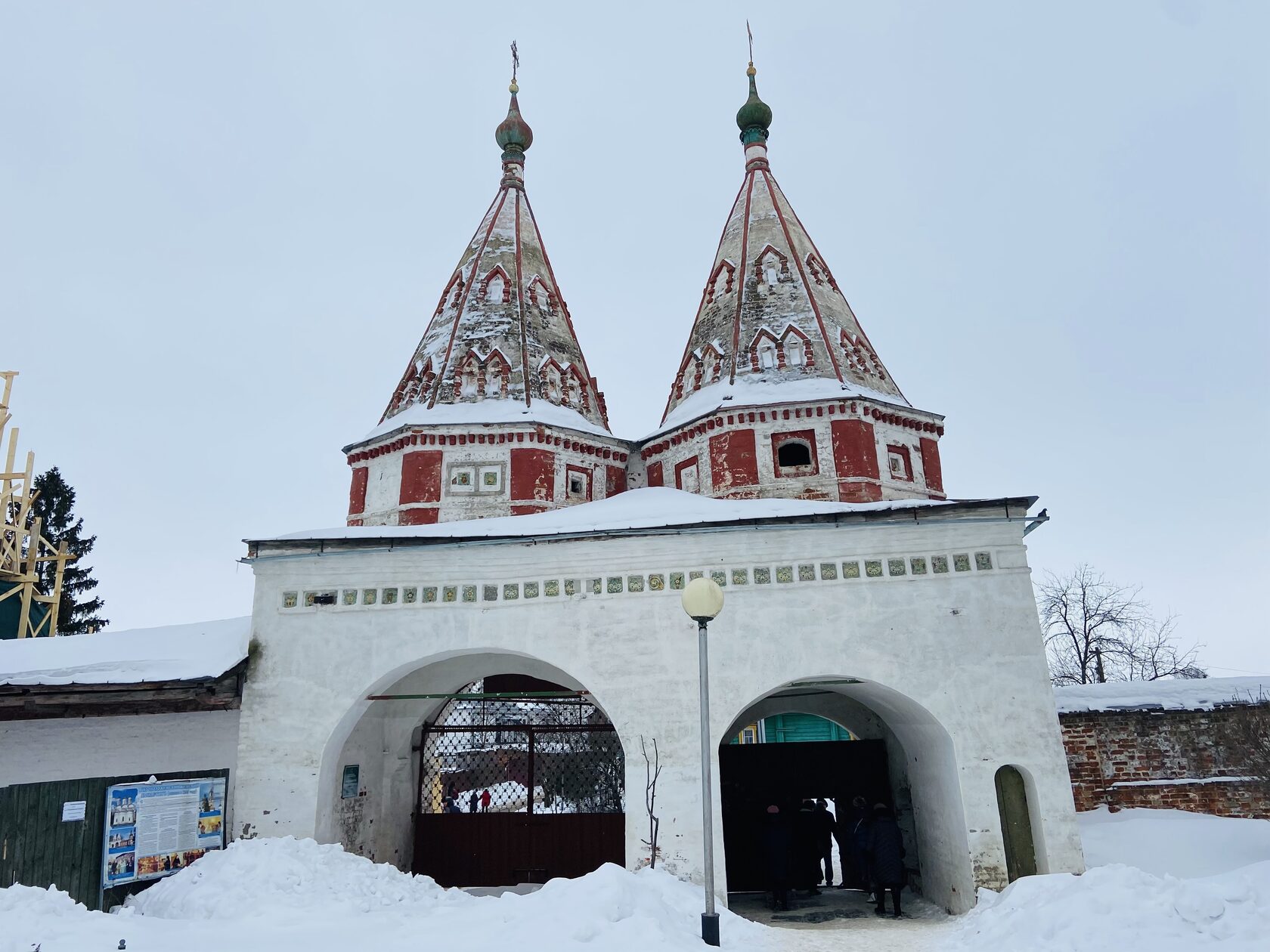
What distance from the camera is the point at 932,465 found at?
14625 mm

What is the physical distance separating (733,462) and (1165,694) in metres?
7.01

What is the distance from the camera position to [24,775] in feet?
28.9

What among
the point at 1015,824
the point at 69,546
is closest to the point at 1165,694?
the point at 1015,824

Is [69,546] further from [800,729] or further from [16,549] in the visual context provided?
[800,729]

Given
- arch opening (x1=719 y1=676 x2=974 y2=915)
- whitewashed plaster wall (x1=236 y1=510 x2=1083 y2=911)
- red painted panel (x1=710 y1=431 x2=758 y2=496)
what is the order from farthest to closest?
red painted panel (x1=710 y1=431 x2=758 y2=496) → arch opening (x1=719 y1=676 x2=974 y2=915) → whitewashed plaster wall (x1=236 y1=510 x2=1083 y2=911)

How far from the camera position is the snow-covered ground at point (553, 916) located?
227 inches

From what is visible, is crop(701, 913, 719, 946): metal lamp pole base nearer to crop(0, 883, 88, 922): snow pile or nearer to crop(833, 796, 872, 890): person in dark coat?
crop(833, 796, 872, 890): person in dark coat

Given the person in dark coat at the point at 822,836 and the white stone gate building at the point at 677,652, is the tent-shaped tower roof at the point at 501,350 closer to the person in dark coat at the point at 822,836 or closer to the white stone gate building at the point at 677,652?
the white stone gate building at the point at 677,652

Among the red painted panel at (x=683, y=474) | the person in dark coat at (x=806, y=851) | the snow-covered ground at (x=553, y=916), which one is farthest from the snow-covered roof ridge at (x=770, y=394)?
the snow-covered ground at (x=553, y=916)

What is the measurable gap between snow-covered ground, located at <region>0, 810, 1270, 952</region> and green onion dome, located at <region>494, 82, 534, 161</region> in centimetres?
1563

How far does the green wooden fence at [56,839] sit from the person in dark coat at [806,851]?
7.71m

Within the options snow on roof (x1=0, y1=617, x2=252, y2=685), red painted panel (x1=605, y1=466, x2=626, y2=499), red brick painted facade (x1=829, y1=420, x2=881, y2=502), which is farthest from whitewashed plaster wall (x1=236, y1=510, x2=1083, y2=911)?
red painted panel (x1=605, y1=466, x2=626, y2=499)

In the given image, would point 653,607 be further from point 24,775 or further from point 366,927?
point 24,775

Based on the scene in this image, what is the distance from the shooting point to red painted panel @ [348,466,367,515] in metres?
14.9
